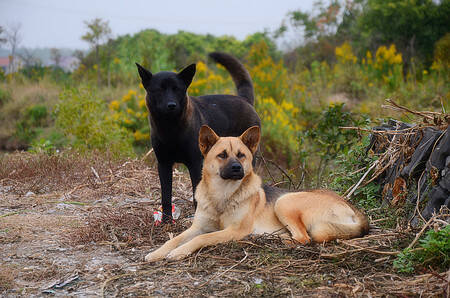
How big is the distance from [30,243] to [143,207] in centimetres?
152

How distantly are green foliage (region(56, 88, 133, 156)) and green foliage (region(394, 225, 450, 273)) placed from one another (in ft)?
21.0

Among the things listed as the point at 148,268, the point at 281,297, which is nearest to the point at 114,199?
the point at 148,268

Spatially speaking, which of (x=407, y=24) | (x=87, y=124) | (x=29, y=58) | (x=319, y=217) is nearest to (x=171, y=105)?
(x=319, y=217)

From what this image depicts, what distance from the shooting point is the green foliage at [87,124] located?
29.2 feet

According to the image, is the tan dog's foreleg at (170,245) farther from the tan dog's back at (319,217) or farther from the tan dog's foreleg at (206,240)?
the tan dog's back at (319,217)

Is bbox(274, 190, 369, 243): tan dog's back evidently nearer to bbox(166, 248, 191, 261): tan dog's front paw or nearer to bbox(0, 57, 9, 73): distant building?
bbox(166, 248, 191, 261): tan dog's front paw

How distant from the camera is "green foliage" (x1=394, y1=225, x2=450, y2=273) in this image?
3137 millimetres

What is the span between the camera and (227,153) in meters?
4.19

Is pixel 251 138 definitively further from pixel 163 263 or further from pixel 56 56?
pixel 56 56

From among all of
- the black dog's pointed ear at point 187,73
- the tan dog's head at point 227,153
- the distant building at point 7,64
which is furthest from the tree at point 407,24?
the distant building at point 7,64

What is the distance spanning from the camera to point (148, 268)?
144 inches

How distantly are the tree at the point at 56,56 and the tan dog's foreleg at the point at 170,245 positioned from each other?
16.3m

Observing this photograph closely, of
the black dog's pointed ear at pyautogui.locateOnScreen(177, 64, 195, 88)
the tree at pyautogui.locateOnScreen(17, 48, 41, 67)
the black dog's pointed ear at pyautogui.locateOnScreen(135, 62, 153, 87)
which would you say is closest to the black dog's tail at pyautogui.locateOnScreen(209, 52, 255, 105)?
the black dog's pointed ear at pyautogui.locateOnScreen(177, 64, 195, 88)

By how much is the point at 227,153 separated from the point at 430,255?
1.91 m
